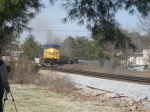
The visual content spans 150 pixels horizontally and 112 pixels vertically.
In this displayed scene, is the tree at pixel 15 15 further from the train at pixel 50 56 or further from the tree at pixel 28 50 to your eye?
the train at pixel 50 56

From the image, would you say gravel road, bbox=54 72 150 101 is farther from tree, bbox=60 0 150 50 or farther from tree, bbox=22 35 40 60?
tree, bbox=60 0 150 50

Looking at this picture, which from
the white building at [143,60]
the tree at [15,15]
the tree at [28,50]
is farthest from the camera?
the white building at [143,60]

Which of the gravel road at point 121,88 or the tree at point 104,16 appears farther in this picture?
the gravel road at point 121,88

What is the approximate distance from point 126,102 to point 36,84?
22.7ft

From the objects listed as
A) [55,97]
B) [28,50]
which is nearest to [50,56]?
[28,50]

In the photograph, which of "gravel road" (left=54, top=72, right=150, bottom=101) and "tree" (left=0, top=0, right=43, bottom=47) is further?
"gravel road" (left=54, top=72, right=150, bottom=101)

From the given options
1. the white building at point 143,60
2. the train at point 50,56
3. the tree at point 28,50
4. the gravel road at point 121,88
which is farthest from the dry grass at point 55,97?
the train at point 50,56

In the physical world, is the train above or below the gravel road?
above

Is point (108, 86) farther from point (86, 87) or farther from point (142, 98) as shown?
point (142, 98)

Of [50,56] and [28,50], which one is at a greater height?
[28,50]

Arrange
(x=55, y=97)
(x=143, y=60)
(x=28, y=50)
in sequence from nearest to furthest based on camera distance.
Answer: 1. (x=55, y=97)
2. (x=28, y=50)
3. (x=143, y=60)

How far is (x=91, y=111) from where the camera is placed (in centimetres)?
1030

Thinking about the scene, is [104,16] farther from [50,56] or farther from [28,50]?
[50,56]

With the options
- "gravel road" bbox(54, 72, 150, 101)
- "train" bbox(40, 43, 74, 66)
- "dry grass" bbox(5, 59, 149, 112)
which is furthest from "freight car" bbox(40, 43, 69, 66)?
"gravel road" bbox(54, 72, 150, 101)
